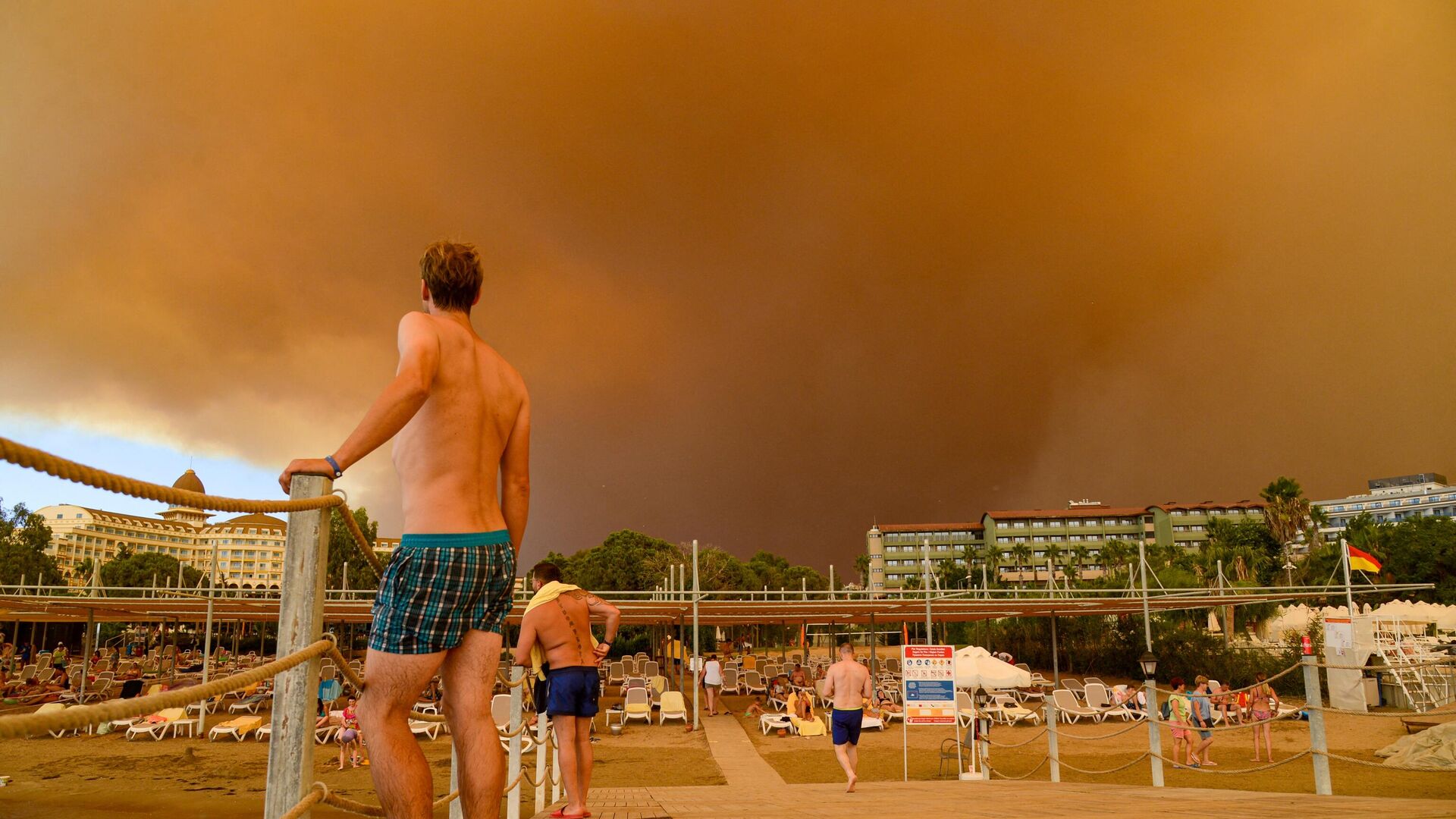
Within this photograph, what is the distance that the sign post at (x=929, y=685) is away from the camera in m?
10.8

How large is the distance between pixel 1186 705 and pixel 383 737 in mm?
14982

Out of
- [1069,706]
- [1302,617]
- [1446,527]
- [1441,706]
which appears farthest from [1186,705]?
[1446,527]

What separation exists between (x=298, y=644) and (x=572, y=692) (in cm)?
374

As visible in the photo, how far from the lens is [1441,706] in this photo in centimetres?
1847

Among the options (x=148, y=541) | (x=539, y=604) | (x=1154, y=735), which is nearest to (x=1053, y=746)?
(x=1154, y=735)

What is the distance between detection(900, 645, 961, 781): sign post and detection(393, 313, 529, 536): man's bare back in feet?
31.3

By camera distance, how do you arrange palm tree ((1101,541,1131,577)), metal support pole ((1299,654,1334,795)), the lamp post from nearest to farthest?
metal support pole ((1299,654,1334,795))
the lamp post
palm tree ((1101,541,1131,577))

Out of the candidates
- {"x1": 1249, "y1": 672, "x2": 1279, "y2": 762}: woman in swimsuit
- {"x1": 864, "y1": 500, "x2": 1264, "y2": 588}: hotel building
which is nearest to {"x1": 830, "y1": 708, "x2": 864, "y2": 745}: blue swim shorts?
{"x1": 1249, "y1": 672, "x2": 1279, "y2": 762}: woman in swimsuit

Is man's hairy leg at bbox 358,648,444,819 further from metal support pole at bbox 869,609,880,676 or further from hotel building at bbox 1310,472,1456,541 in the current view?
hotel building at bbox 1310,472,1456,541

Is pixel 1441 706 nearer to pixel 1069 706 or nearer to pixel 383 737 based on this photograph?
pixel 1069 706

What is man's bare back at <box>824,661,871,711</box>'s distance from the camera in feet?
32.0

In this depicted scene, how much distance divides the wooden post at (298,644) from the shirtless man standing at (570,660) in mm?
3411

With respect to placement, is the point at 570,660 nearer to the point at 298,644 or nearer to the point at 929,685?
the point at 298,644

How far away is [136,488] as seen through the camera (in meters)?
1.48
